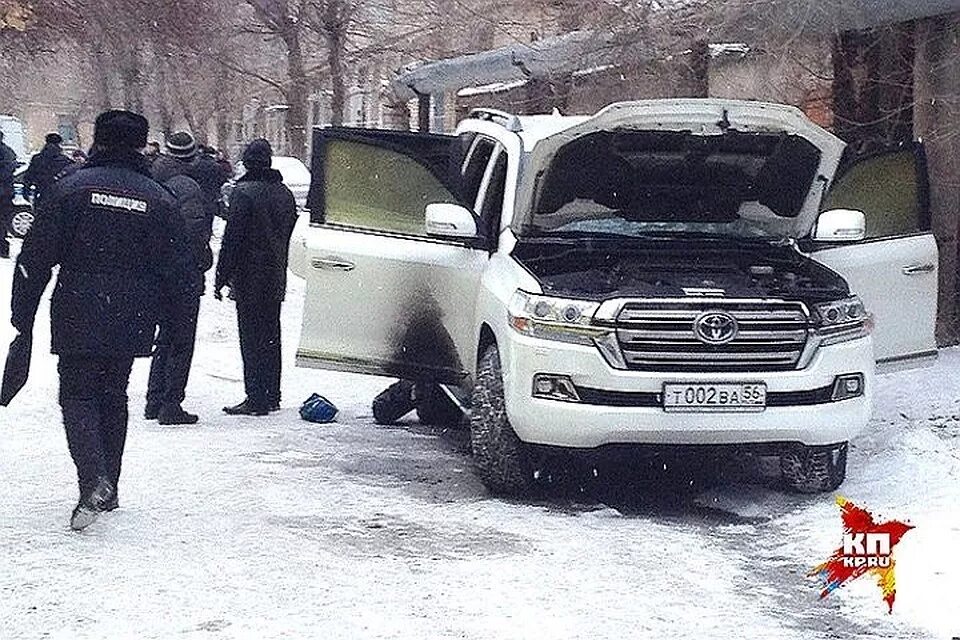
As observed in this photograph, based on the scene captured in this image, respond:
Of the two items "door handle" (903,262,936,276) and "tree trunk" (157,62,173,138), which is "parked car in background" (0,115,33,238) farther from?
"door handle" (903,262,936,276)

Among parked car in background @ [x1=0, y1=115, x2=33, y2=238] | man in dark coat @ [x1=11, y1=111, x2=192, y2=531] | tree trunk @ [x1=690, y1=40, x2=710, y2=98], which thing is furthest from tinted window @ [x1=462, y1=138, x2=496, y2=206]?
parked car in background @ [x1=0, y1=115, x2=33, y2=238]

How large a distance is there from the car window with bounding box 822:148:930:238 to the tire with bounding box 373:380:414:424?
124 inches

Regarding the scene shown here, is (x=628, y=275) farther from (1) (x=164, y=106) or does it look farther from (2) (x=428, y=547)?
(1) (x=164, y=106)

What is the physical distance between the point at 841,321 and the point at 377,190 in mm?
3011

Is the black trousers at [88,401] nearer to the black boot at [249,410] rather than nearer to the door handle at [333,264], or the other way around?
the door handle at [333,264]

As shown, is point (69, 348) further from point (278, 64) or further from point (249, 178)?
point (278, 64)

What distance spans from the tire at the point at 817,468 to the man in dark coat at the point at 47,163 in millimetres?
15589

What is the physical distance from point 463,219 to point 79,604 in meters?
3.29

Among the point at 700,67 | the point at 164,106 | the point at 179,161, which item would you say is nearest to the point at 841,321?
the point at 179,161

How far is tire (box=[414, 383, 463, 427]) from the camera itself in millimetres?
10055

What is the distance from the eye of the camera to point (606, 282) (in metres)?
7.14

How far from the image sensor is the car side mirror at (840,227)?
8.22m

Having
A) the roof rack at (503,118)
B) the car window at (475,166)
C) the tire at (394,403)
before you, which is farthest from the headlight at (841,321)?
the tire at (394,403)

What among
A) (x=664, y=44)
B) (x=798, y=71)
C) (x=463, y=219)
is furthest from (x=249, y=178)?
(x=798, y=71)
